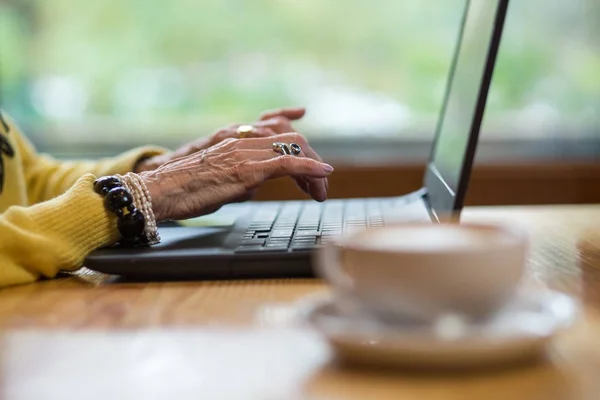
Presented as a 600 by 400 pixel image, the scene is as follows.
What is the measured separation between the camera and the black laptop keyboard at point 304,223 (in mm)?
867

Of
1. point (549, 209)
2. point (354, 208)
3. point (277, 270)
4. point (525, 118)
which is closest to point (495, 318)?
point (277, 270)

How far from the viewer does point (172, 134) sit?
220cm

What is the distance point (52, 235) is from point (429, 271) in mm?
494

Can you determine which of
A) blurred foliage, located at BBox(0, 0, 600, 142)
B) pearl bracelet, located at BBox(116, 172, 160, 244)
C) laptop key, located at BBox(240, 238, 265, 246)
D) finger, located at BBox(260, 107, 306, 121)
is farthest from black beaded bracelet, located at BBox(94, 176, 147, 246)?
blurred foliage, located at BBox(0, 0, 600, 142)

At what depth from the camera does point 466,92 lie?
1185 mm

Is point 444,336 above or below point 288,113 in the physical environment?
above

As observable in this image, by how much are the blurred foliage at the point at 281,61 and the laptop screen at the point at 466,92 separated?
2.21 feet

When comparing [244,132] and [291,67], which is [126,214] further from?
[291,67]

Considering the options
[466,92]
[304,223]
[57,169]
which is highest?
[466,92]

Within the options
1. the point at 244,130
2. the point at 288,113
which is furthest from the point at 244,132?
the point at 288,113

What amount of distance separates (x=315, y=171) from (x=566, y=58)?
1.32 meters

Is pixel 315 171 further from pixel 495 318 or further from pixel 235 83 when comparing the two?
pixel 235 83

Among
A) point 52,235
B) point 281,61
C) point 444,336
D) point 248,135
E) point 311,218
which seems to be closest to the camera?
point 444,336

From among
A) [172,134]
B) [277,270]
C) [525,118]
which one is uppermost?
[277,270]
